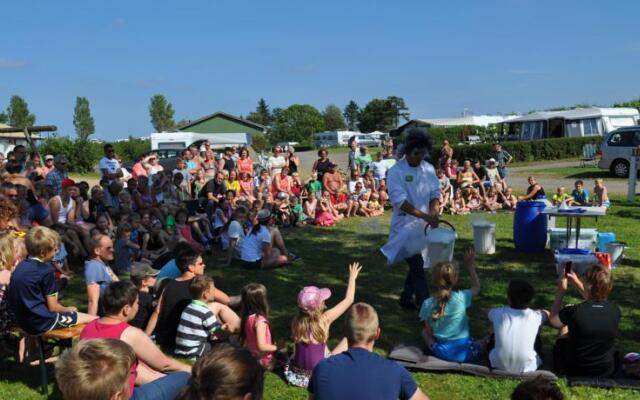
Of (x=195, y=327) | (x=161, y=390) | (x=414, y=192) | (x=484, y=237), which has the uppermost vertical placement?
(x=414, y=192)

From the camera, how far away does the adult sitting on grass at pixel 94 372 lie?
7.34 ft

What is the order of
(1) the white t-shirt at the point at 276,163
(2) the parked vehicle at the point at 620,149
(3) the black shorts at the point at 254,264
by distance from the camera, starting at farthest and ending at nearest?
(2) the parked vehicle at the point at 620,149, (1) the white t-shirt at the point at 276,163, (3) the black shorts at the point at 254,264

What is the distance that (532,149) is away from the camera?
31.5 m

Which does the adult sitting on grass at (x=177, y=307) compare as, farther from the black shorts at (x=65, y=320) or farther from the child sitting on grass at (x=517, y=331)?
the child sitting on grass at (x=517, y=331)

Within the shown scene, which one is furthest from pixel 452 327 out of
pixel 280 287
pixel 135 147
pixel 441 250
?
pixel 135 147

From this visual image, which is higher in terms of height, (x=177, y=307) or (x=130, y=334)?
Result: (x=130, y=334)

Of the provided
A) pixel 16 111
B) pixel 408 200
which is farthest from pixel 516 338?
pixel 16 111

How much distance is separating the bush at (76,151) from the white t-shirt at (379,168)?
2316 cm

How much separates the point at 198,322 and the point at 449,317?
210cm

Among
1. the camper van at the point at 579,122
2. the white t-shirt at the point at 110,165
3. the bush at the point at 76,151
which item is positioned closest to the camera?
the white t-shirt at the point at 110,165

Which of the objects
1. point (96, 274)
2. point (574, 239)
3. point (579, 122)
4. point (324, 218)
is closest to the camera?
point (96, 274)

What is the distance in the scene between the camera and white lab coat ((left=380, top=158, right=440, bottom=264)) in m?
6.18

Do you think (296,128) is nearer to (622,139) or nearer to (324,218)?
(622,139)

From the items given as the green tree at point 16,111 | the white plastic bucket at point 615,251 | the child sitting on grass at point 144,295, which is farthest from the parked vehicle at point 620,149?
the green tree at point 16,111
